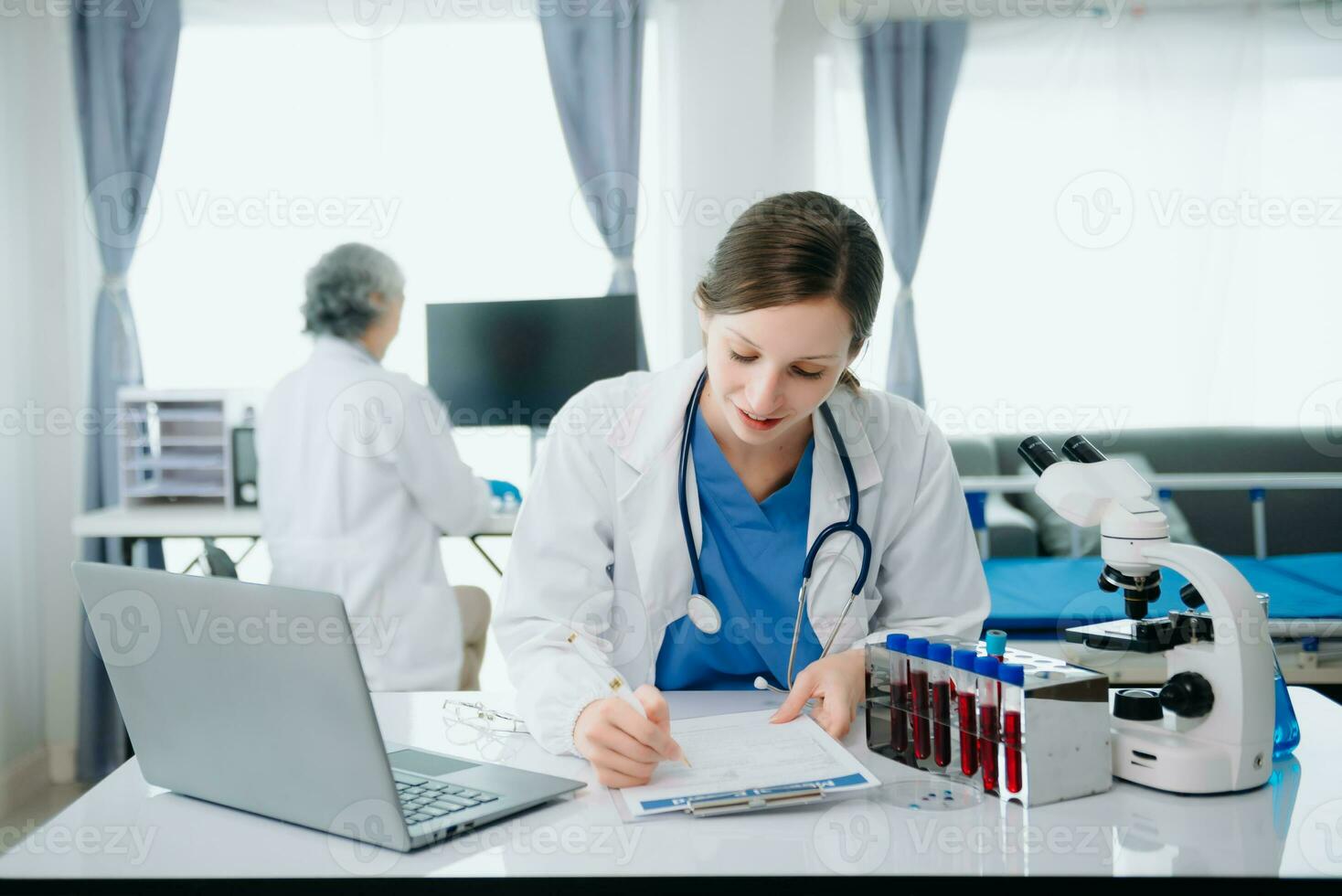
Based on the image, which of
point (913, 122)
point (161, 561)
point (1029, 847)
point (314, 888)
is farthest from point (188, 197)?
point (1029, 847)

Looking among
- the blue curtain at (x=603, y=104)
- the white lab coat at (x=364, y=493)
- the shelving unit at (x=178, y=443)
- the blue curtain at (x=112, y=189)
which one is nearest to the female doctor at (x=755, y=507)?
the white lab coat at (x=364, y=493)

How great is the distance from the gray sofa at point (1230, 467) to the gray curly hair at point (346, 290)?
2.04 m

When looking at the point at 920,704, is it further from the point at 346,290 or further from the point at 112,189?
the point at 112,189

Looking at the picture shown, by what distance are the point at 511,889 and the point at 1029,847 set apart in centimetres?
41

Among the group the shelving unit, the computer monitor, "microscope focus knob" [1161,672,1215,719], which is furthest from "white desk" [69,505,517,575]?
→ "microscope focus knob" [1161,672,1215,719]

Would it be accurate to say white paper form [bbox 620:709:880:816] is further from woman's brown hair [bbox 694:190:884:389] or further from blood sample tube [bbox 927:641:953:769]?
woman's brown hair [bbox 694:190:884:389]

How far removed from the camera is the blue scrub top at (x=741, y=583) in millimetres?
1365

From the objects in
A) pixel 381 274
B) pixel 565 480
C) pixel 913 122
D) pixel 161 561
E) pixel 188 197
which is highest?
pixel 913 122

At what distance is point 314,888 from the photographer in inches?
31.8

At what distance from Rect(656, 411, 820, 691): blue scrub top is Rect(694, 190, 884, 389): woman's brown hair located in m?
0.23

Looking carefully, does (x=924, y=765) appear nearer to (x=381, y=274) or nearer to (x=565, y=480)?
(x=565, y=480)

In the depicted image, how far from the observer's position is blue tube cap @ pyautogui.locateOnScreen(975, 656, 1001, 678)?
947mm

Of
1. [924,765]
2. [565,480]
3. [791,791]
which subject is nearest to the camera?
[791,791]

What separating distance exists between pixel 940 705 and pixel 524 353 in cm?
216
